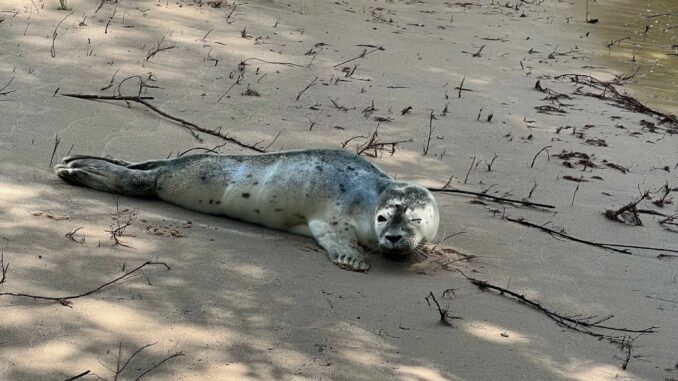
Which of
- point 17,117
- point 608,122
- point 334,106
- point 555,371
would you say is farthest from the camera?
point 608,122

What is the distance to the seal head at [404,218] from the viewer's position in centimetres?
516

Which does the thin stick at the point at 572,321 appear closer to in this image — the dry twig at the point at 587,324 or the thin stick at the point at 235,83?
the dry twig at the point at 587,324

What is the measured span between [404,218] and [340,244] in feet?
1.37

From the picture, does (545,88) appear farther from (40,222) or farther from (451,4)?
(40,222)

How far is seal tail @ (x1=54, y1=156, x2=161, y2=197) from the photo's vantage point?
571 centimetres

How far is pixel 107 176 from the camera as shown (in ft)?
18.9

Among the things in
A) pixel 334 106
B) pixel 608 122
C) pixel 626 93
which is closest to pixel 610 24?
pixel 626 93

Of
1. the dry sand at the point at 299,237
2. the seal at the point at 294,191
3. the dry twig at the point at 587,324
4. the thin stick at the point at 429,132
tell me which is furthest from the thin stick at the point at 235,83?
the dry twig at the point at 587,324

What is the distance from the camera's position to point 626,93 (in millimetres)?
10742

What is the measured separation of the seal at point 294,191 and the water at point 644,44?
6.10 metres

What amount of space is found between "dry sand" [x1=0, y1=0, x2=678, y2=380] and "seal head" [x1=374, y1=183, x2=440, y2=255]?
0.55 feet

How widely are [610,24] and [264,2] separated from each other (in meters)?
6.65

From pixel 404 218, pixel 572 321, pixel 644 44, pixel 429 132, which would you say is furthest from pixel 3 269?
pixel 644 44

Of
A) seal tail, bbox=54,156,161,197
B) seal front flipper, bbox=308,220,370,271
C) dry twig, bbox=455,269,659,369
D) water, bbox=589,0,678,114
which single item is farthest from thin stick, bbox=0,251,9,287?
water, bbox=589,0,678,114
